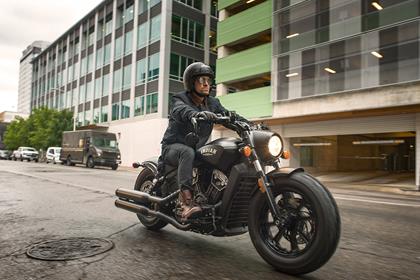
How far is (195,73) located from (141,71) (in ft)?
112

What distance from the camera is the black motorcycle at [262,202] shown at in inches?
111

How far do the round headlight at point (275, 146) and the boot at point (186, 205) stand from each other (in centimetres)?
88

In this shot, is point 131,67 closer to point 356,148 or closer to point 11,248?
point 356,148

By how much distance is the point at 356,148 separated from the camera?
25.1 metres

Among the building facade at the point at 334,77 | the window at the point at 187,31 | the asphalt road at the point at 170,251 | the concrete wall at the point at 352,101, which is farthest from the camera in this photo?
the window at the point at 187,31

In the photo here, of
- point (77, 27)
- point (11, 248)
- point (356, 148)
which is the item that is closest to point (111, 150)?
point (356, 148)

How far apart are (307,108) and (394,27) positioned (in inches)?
223

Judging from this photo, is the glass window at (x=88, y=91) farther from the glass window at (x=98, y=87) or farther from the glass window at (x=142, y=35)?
the glass window at (x=142, y=35)

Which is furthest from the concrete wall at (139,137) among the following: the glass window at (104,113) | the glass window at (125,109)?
the glass window at (104,113)

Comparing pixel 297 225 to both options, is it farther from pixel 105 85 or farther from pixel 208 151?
pixel 105 85

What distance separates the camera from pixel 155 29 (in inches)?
1383

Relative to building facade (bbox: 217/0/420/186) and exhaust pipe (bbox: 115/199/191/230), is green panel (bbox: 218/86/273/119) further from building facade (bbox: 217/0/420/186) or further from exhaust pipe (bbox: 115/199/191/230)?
exhaust pipe (bbox: 115/199/191/230)

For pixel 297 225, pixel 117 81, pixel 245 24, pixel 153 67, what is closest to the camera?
pixel 297 225

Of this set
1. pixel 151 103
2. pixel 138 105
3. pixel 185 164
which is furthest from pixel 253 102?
pixel 185 164
